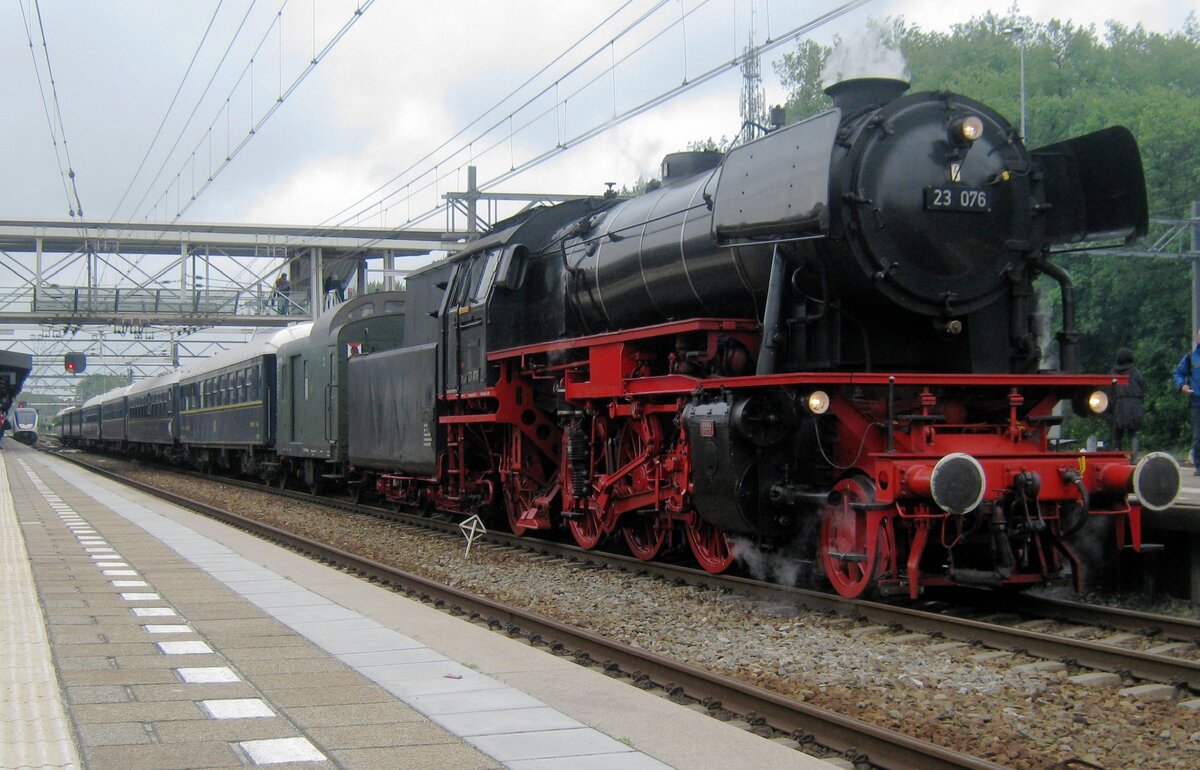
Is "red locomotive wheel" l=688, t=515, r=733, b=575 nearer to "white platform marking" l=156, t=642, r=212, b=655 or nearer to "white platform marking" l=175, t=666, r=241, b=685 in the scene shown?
"white platform marking" l=156, t=642, r=212, b=655

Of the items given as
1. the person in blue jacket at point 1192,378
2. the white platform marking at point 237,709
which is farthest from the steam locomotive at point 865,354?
the white platform marking at point 237,709

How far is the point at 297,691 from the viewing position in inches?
222

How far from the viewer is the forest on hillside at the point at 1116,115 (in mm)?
34000

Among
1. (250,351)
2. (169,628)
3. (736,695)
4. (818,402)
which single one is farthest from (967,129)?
(250,351)

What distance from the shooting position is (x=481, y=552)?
41.7 feet

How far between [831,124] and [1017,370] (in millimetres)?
2433

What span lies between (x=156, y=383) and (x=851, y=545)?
120ft

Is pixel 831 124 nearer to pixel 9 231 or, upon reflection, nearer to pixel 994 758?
pixel 994 758

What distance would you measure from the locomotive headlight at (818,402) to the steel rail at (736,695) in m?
2.18

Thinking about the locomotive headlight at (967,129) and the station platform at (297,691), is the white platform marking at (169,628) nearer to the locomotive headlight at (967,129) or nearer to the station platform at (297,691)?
the station platform at (297,691)

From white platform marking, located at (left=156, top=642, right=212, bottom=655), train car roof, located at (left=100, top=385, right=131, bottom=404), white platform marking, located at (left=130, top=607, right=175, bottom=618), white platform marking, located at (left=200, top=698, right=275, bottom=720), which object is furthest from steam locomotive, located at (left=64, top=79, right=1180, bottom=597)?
train car roof, located at (left=100, top=385, right=131, bottom=404)

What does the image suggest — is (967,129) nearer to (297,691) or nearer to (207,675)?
(297,691)

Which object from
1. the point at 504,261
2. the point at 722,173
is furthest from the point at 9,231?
the point at 722,173

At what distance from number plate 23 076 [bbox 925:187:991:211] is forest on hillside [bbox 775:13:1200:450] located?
16.5m
